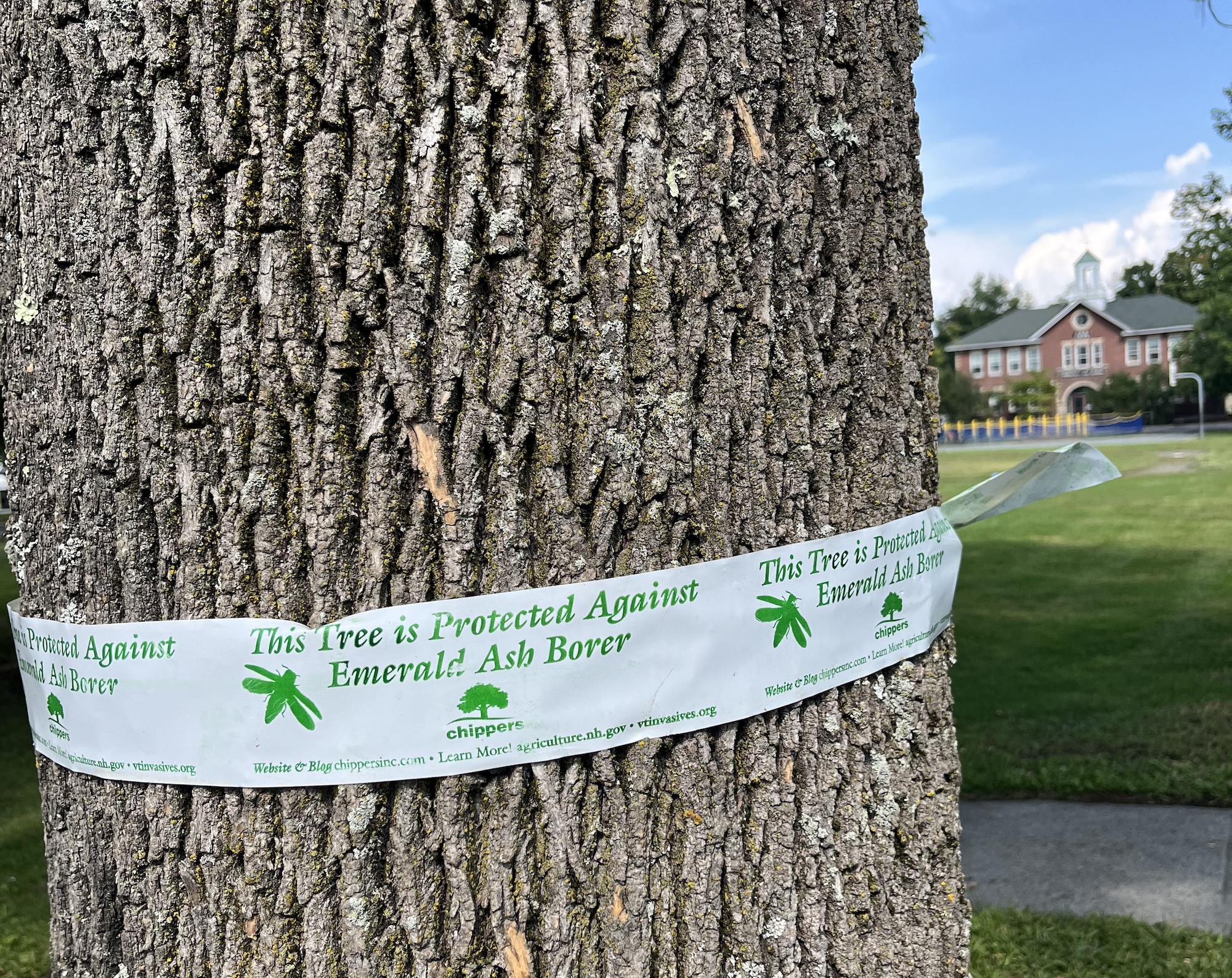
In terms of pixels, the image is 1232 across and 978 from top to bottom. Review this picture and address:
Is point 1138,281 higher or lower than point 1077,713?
higher

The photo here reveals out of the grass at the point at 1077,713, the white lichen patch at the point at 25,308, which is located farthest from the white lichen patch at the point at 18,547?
the grass at the point at 1077,713

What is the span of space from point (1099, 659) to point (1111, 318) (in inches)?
2722

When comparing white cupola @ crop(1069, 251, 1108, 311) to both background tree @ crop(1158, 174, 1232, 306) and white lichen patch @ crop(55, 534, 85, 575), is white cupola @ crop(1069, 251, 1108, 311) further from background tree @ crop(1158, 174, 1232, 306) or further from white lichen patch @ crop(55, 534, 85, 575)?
white lichen patch @ crop(55, 534, 85, 575)

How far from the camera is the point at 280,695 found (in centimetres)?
126

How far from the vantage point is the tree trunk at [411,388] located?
1.24 m

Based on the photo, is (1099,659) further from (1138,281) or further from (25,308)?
(1138,281)

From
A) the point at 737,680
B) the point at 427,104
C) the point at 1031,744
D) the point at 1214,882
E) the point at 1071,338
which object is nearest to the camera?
the point at 427,104

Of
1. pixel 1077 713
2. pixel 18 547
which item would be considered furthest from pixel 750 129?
pixel 1077 713

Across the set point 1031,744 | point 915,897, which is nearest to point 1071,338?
point 1031,744

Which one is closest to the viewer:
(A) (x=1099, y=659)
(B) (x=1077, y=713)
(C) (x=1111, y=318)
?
(B) (x=1077, y=713)

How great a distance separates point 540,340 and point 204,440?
446 millimetres

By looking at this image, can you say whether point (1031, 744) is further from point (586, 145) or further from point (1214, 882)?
point (586, 145)

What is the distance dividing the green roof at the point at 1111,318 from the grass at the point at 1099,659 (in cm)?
5804

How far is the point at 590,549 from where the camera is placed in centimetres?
129
